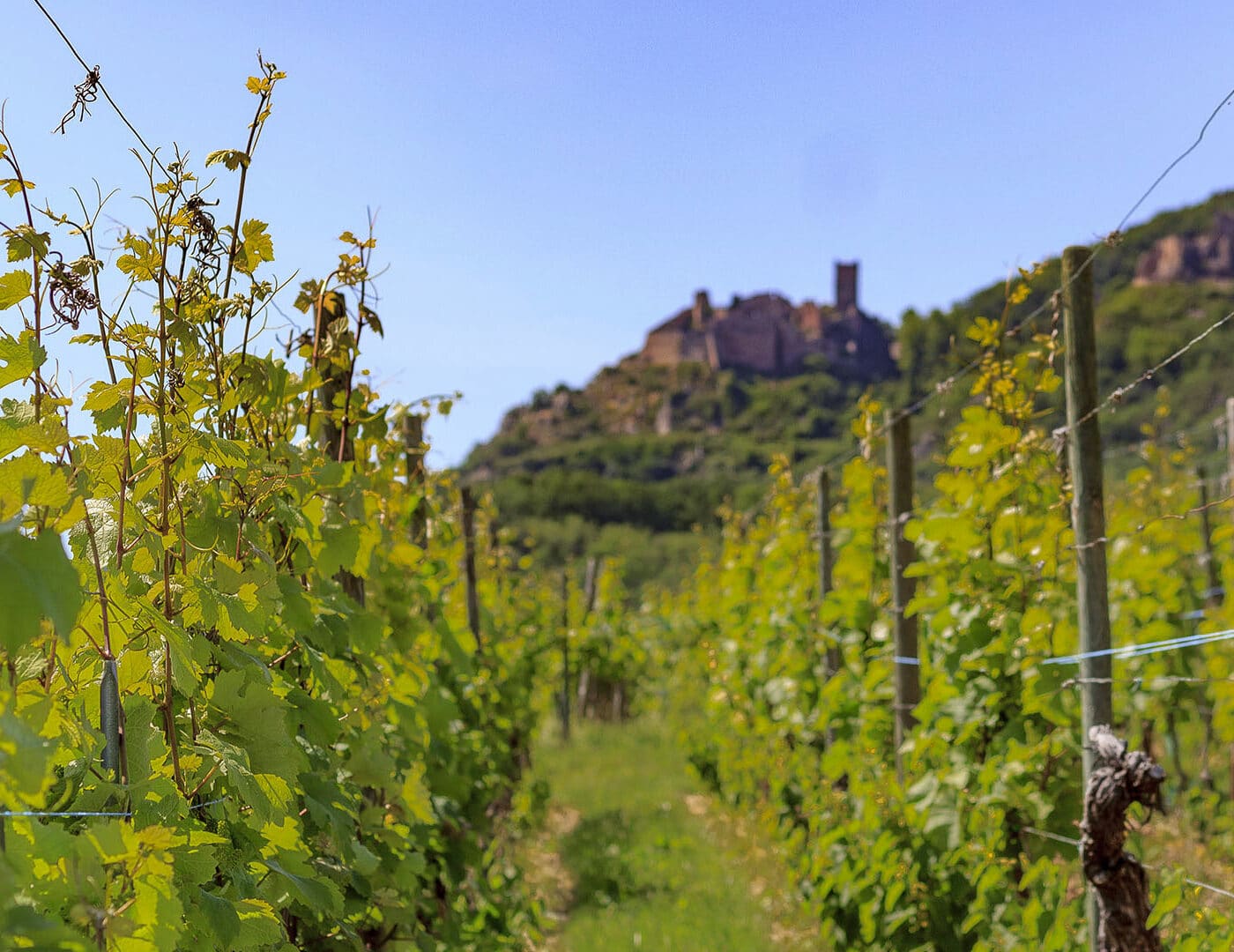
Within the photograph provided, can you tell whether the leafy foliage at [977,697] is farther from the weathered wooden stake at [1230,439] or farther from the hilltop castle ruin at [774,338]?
the hilltop castle ruin at [774,338]

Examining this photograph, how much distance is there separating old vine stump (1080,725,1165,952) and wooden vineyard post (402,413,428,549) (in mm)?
1994

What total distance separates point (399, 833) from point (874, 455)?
11.8ft

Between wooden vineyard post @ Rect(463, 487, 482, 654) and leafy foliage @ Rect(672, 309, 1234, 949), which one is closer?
leafy foliage @ Rect(672, 309, 1234, 949)

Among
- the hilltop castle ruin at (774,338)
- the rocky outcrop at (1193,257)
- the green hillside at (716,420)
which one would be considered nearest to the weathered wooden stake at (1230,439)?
the green hillside at (716,420)

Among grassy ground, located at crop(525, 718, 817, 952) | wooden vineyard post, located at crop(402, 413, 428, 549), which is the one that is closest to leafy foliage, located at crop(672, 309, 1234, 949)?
grassy ground, located at crop(525, 718, 817, 952)

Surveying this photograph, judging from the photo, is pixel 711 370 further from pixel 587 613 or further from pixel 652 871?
pixel 652 871

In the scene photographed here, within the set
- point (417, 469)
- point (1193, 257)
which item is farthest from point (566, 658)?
point (1193, 257)

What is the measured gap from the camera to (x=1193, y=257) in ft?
309

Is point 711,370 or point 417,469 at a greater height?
point 711,370

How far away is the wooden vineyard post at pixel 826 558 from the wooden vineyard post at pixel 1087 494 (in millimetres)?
2623

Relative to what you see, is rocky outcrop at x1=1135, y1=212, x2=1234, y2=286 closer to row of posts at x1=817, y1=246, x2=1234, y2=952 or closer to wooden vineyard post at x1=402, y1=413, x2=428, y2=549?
row of posts at x1=817, y1=246, x2=1234, y2=952

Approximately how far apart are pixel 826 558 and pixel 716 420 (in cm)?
9740

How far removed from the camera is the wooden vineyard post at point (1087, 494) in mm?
2975

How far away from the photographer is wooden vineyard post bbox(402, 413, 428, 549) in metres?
3.13
